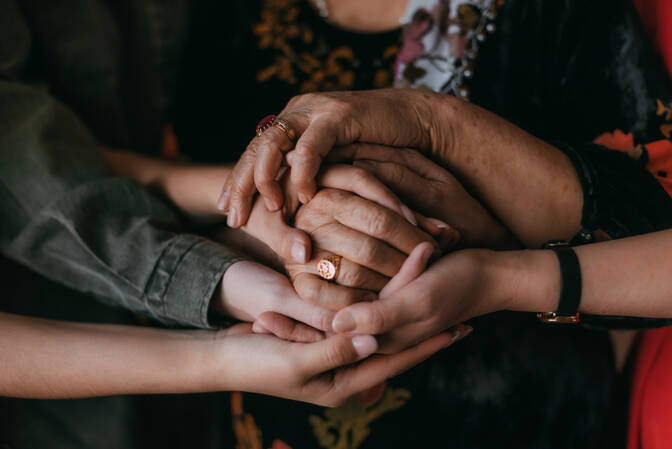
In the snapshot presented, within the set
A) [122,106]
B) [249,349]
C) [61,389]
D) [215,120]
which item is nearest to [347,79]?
[215,120]

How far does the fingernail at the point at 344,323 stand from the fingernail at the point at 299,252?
3.8 inches

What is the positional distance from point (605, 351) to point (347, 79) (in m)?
0.71

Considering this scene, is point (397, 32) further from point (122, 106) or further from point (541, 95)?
point (122, 106)

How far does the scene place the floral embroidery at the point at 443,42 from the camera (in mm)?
883

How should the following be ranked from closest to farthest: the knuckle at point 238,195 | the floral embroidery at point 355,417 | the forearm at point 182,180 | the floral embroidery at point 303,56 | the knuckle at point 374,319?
the knuckle at point 374,319 < the knuckle at point 238,195 < the floral embroidery at point 355,417 < the forearm at point 182,180 < the floral embroidery at point 303,56

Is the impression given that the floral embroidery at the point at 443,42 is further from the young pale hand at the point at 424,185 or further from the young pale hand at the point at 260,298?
the young pale hand at the point at 260,298

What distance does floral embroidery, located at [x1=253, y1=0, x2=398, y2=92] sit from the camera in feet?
3.31

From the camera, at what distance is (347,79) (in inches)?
39.9

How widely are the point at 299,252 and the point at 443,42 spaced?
1.82ft

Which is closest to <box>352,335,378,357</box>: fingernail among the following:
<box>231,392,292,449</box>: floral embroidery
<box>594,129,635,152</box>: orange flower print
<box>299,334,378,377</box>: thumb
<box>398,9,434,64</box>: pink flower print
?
<box>299,334,378,377</box>: thumb

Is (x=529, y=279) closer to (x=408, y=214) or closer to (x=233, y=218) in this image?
(x=408, y=214)

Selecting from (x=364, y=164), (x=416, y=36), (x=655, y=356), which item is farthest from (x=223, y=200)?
(x=655, y=356)

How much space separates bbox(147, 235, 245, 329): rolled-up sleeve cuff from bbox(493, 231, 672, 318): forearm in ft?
1.22

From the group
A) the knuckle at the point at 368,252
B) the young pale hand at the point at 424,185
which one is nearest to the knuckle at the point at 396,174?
the young pale hand at the point at 424,185
